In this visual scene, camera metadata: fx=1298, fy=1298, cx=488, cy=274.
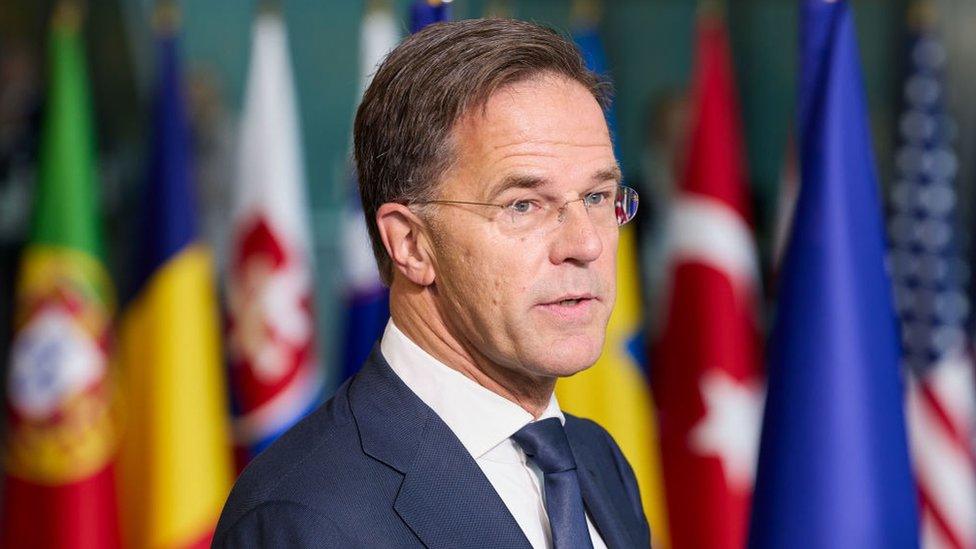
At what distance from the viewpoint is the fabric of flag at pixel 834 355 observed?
2.24 metres

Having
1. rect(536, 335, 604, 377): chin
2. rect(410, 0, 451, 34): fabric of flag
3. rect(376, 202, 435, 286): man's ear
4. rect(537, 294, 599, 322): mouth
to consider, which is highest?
rect(410, 0, 451, 34): fabric of flag

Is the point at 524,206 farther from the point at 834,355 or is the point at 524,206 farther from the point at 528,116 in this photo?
the point at 834,355

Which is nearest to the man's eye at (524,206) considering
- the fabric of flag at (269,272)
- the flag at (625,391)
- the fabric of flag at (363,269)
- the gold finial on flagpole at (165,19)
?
the flag at (625,391)

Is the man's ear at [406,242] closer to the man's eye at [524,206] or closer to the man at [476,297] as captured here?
the man at [476,297]

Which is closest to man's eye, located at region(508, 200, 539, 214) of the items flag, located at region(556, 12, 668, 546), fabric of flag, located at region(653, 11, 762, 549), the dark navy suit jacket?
the dark navy suit jacket

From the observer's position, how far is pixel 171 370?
4.00 meters

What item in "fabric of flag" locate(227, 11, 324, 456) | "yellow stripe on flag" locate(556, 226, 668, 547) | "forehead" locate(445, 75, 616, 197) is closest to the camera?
"forehead" locate(445, 75, 616, 197)

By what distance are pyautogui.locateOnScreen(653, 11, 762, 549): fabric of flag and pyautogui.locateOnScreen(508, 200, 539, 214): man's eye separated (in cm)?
275

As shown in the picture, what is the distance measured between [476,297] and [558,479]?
0.73ft

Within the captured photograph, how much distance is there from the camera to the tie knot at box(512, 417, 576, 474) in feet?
4.67

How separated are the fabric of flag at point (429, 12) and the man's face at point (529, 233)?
826 mm

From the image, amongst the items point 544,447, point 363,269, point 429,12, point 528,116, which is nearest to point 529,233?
point 528,116

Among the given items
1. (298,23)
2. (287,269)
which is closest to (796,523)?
(287,269)

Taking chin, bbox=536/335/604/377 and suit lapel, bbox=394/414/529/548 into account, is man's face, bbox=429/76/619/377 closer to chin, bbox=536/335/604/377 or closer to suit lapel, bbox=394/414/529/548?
chin, bbox=536/335/604/377
